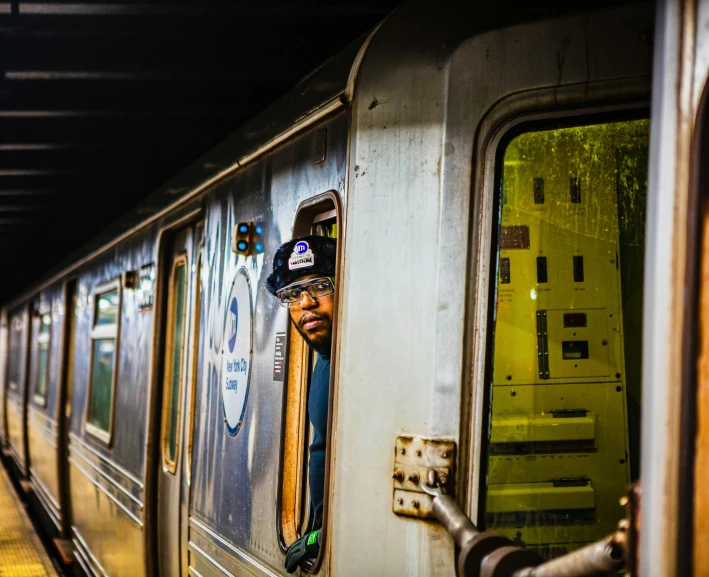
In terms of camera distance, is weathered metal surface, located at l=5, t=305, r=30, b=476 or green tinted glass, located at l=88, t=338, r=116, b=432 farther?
weathered metal surface, located at l=5, t=305, r=30, b=476

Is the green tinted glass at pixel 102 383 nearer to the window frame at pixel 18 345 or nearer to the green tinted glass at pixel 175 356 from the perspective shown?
the green tinted glass at pixel 175 356

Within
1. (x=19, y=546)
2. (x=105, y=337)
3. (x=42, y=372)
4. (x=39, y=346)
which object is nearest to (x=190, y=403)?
(x=105, y=337)

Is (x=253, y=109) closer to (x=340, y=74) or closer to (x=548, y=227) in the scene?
(x=340, y=74)

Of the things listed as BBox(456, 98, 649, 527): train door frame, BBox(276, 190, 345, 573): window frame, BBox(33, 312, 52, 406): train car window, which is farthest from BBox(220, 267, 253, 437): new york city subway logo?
BBox(33, 312, 52, 406): train car window

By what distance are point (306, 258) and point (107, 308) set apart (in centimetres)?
394

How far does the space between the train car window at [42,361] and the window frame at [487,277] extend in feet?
26.3

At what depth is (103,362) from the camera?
5.86 metres

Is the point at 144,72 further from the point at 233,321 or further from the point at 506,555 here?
the point at 506,555

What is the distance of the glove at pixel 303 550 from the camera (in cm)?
217

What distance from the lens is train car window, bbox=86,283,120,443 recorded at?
535 cm

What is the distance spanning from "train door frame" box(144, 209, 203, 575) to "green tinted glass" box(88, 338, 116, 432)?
1.31 metres

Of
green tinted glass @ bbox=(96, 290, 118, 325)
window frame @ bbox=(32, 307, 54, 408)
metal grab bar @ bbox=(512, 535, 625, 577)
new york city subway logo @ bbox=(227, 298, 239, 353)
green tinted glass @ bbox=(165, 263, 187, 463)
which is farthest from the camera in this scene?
window frame @ bbox=(32, 307, 54, 408)

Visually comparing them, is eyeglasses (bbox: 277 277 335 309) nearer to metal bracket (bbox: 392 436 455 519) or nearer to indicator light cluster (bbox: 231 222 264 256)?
indicator light cluster (bbox: 231 222 264 256)

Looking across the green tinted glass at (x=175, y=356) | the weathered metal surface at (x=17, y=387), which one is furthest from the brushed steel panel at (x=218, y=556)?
the weathered metal surface at (x=17, y=387)
